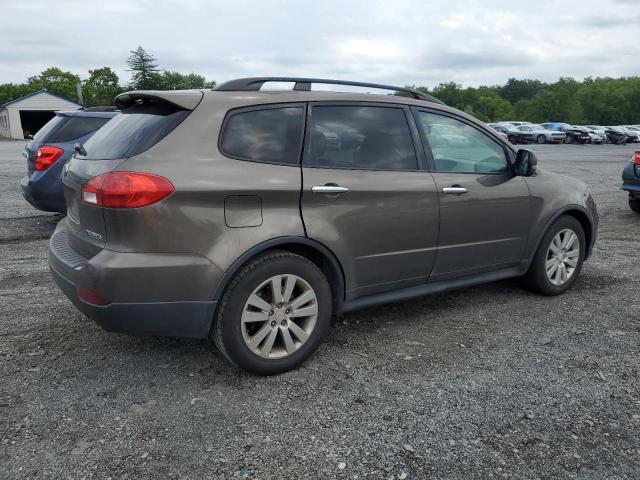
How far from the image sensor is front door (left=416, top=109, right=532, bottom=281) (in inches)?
161

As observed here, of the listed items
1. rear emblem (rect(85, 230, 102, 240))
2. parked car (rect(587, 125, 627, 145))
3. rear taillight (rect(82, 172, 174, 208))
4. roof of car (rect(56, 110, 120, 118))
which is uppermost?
roof of car (rect(56, 110, 120, 118))

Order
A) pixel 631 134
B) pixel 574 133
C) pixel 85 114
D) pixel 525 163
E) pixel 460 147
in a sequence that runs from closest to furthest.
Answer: pixel 460 147 → pixel 525 163 → pixel 85 114 → pixel 574 133 → pixel 631 134

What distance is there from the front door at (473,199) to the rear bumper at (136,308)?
6.04ft

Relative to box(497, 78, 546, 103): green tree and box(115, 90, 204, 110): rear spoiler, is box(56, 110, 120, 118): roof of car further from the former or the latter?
box(497, 78, 546, 103): green tree

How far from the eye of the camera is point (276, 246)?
3.33 m

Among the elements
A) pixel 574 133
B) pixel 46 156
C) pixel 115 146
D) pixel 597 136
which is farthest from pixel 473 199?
pixel 597 136

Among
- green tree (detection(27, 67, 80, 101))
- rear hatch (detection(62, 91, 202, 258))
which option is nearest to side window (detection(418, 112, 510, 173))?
rear hatch (detection(62, 91, 202, 258))

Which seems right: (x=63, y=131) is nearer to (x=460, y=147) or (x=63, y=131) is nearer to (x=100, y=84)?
(x=460, y=147)

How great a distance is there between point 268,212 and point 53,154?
17.2 feet

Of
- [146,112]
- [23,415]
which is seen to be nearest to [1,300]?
[23,415]

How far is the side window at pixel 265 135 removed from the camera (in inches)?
128

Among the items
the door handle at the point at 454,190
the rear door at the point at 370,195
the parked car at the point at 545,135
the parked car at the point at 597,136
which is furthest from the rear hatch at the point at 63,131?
the parked car at the point at 597,136

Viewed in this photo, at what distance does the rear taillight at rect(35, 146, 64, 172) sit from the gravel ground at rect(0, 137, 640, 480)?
3134 mm

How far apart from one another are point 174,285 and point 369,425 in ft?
4.19
